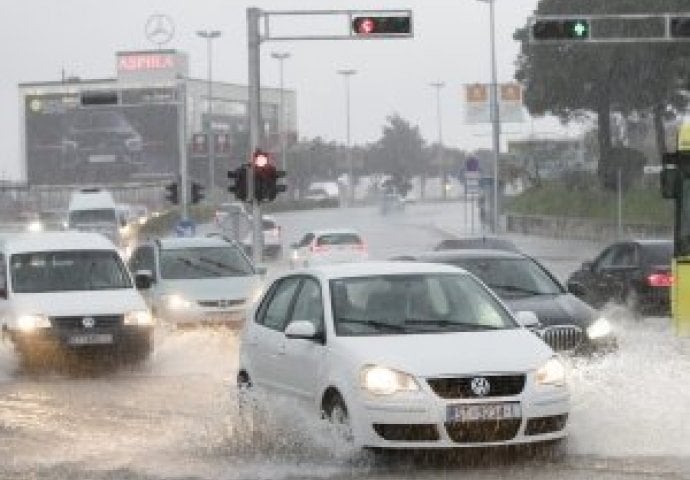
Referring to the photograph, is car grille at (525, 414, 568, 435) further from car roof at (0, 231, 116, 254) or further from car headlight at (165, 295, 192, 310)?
car headlight at (165, 295, 192, 310)

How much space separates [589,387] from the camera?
496 inches

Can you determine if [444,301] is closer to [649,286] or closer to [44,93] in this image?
[649,286]

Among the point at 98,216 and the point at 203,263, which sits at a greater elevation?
the point at 203,263

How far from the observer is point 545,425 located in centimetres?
995

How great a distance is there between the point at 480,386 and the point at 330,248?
107 ft

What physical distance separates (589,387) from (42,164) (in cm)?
10738

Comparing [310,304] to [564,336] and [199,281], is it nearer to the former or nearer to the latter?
[564,336]

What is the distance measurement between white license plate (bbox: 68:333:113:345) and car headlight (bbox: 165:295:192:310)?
3.90 m

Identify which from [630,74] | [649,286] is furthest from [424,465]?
[630,74]

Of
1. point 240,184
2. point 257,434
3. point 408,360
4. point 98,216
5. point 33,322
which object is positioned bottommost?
point 98,216

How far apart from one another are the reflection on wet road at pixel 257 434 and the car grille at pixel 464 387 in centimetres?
53

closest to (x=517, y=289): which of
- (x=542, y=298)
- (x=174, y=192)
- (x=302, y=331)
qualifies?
(x=542, y=298)

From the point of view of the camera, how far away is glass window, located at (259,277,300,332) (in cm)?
1169

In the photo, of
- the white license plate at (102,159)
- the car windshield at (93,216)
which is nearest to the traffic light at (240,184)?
the car windshield at (93,216)
